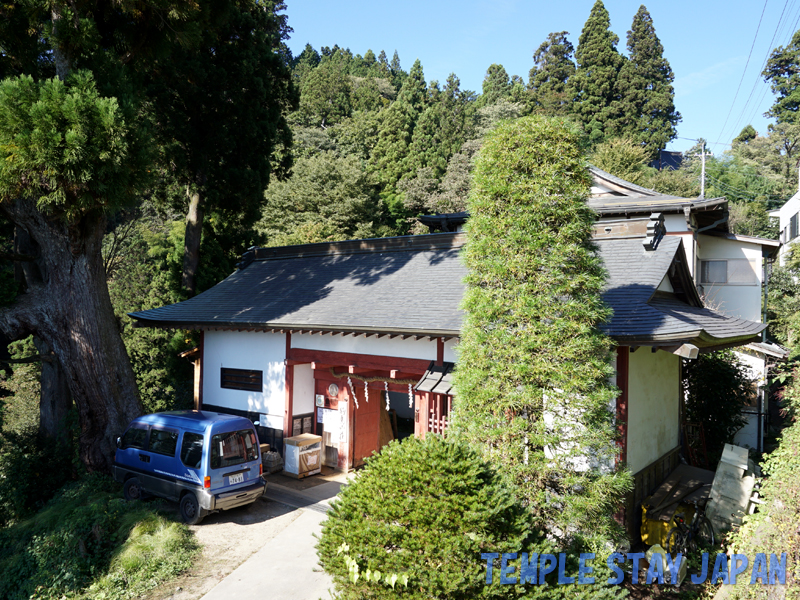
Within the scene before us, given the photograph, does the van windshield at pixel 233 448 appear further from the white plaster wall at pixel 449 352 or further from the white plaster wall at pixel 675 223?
the white plaster wall at pixel 675 223

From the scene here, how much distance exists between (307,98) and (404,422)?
131 feet

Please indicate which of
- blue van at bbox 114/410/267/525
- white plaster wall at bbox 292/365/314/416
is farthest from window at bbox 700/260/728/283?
blue van at bbox 114/410/267/525

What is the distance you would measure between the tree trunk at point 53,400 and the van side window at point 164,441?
5.92m

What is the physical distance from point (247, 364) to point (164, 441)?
3.93 m

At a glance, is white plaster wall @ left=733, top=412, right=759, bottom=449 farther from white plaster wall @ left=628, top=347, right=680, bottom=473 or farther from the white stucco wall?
white plaster wall @ left=628, top=347, right=680, bottom=473

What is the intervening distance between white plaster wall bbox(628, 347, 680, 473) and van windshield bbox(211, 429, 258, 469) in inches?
272

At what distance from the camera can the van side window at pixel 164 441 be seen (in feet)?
32.7

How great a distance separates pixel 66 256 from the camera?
11.7m

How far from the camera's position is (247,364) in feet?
45.7

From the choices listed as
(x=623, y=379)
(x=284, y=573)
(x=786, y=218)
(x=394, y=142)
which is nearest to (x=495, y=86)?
(x=394, y=142)

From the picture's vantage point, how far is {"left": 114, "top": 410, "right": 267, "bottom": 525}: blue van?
9.36 m

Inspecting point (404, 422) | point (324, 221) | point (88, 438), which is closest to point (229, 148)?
point (88, 438)

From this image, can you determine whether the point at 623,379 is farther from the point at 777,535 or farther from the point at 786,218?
the point at 786,218

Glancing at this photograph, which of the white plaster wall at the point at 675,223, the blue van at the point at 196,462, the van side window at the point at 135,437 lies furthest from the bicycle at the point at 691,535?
the white plaster wall at the point at 675,223
